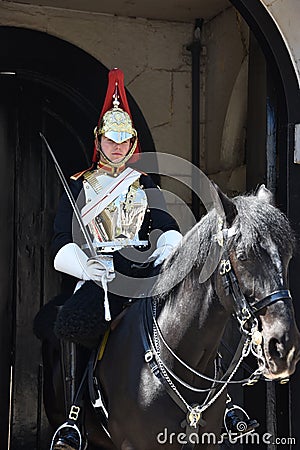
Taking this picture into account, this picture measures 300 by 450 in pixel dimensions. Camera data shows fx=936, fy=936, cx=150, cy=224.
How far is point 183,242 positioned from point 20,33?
7.99 ft

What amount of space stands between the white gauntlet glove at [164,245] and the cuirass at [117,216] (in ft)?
0.33

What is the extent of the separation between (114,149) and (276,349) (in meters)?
1.43

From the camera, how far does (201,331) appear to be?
136 inches

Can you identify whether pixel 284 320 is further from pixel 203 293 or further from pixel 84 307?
pixel 84 307

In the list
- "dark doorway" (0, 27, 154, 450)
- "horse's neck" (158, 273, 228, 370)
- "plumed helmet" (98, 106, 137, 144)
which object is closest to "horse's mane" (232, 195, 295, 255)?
"horse's neck" (158, 273, 228, 370)

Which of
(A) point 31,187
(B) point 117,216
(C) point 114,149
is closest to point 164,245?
(B) point 117,216

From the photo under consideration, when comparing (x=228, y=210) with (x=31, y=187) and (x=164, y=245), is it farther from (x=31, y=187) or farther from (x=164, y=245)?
(x=31, y=187)

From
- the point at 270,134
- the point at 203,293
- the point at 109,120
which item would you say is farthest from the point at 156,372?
the point at 270,134

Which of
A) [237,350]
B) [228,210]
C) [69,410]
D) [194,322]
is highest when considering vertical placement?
[228,210]

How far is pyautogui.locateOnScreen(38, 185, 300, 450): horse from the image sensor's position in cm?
312

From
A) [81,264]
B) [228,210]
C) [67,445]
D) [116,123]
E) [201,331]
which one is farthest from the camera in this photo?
[116,123]

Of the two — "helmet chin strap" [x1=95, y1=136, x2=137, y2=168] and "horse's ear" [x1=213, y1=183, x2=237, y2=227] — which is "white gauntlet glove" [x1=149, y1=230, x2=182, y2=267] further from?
"horse's ear" [x1=213, y1=183, x2=237, y2=227]

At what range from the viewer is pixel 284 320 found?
3.07m

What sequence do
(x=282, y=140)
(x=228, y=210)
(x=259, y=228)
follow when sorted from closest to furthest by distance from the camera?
(x=259, y=228) → (x=228, y=210) → (x=282, y=140)
